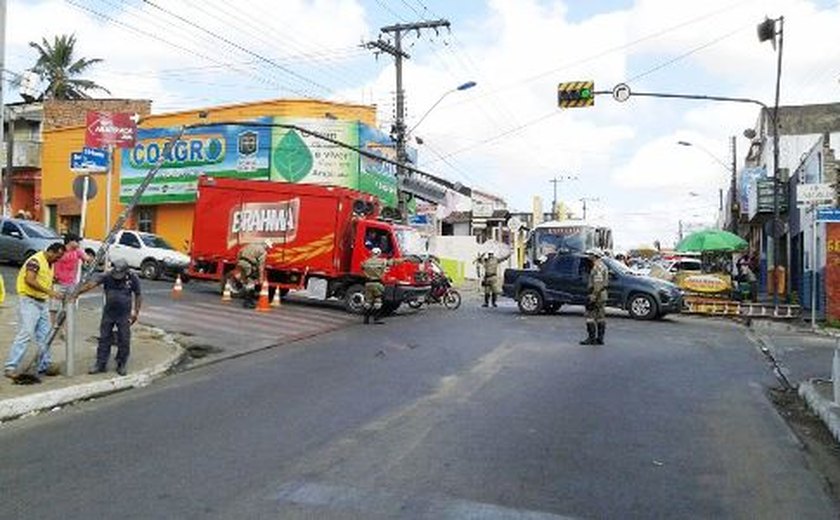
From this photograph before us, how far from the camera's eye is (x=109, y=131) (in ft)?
45.7

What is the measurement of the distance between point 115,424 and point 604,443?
4734 mm

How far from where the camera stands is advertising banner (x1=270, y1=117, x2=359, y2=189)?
3328 cm

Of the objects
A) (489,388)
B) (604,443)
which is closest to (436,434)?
(604,443)

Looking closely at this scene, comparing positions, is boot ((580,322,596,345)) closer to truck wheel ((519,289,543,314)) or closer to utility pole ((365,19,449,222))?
truck wheel ((519,289,543,314))

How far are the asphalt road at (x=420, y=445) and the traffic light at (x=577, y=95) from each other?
10110 mm

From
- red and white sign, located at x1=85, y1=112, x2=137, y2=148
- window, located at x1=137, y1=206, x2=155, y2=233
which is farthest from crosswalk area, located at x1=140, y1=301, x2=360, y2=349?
window, located at x1=137, y1=206, x2=155, y2=233

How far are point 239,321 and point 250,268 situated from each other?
3.73 m

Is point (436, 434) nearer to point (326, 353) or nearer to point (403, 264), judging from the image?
point (326, 353)

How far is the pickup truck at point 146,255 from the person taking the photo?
2830cm

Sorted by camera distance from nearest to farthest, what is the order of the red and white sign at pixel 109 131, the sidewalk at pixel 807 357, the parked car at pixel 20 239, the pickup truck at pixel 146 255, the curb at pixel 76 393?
the curb at pixel 76 393 < the sidewalk at pixel 807 357 < the red and white sign at pixel 109 131 < the parked car at pixel 20 239 < the pickup truck at pixel 146 255

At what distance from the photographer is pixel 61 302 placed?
38.0ft

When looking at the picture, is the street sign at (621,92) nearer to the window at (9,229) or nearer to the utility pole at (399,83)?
the utility pole at (399,83)

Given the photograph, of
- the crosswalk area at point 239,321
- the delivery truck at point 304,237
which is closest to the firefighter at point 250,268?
the crosswalk area at point 239,321

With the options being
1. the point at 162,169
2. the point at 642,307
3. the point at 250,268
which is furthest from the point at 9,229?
the point at 642,307
